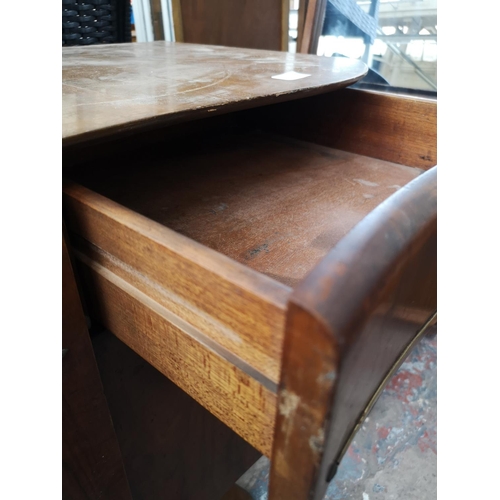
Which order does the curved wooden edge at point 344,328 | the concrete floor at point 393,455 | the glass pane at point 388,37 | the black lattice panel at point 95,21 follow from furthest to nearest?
the glass pane at point 388,37, the black lattice panel at point 95,21, the concrete floor at point 393,455, the curved wooden edge at point 344,328

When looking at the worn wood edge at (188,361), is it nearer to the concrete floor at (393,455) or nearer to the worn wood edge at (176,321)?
the worn wood edge at (176,321)

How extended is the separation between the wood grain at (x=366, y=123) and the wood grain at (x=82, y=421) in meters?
0.55

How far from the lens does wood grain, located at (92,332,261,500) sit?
583 mm

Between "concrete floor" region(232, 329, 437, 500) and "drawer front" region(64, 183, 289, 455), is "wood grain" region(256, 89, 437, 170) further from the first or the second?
"concrete floor" region(232, 329, 437, 500)

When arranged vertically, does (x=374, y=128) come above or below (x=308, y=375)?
above

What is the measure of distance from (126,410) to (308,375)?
459 mm

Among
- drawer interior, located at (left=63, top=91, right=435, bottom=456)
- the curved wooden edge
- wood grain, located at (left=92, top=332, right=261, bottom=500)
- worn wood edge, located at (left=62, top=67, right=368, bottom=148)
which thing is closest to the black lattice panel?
drawer interior, located at (left=63, top=91, right=435, bottom=456)

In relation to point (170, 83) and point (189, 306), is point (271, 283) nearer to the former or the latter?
point (189, 306)

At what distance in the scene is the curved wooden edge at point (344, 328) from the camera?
0.22 meters

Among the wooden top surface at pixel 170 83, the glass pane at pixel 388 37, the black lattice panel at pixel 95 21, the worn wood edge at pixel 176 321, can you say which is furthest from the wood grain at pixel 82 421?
the glass pane at pixel 388 37

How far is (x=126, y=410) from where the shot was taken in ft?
2.01

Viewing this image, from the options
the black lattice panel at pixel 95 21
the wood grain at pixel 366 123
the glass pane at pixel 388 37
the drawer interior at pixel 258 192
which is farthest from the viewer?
the glass pane at pixel 388 37
